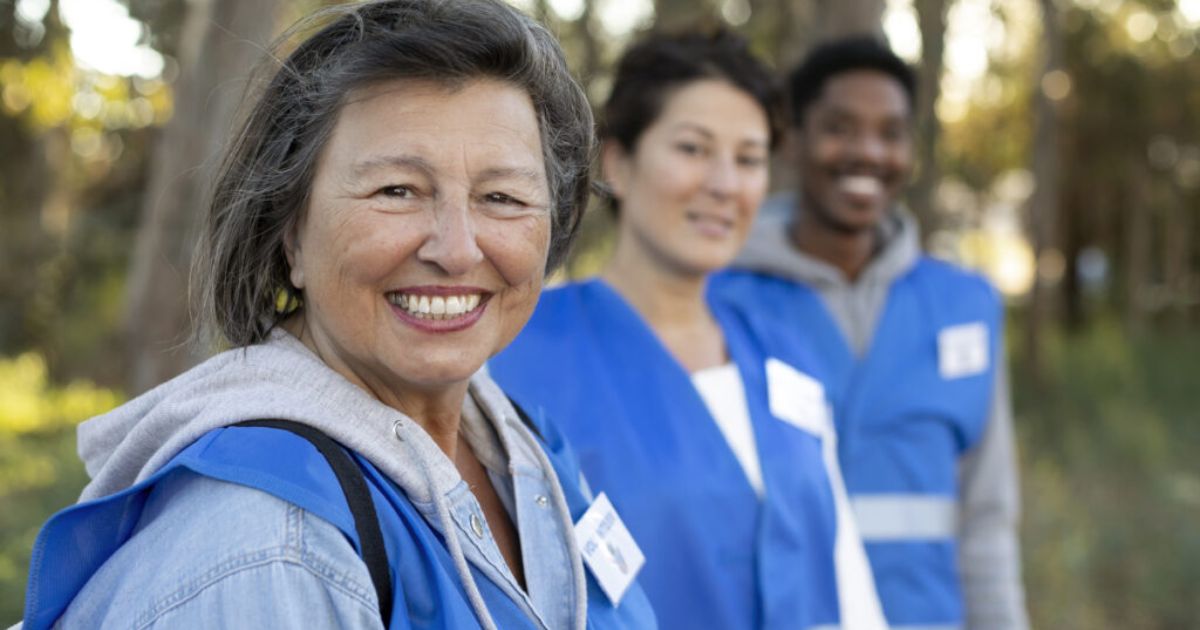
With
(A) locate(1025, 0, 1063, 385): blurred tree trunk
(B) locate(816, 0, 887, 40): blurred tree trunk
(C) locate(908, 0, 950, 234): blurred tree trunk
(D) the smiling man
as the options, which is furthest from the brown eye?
(A) locate(1025, 0, 1063, 385): blurred tree trunk

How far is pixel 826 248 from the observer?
331 centimetres

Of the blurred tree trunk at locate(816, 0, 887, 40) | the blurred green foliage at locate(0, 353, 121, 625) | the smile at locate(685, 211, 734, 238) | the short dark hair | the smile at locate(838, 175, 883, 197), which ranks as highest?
the blurred tree trunk at locate(816, 0, 887, 40)

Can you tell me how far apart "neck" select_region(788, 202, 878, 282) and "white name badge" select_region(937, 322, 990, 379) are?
314 mm

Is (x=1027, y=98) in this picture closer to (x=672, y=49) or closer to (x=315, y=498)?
(x=672, y=49)

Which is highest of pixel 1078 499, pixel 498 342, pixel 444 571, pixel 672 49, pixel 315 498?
pixel 672 49

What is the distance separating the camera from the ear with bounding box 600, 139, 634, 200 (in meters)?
2.77

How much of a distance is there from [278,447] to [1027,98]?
1868 centimetres

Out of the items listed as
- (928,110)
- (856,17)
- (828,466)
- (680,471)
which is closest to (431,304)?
(680,471)

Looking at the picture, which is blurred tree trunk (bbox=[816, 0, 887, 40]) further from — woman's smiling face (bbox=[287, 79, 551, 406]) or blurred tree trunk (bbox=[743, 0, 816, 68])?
blurred tree trunk (bbox=[743, 0, 816, 68])

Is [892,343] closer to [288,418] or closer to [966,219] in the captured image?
[288,418]

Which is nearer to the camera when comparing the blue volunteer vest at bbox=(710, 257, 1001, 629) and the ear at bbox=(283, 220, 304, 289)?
the ear at bbox=(283, 220, 304, 289)

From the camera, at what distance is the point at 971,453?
3.18 metres

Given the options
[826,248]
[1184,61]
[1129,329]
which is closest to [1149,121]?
[1184,61]

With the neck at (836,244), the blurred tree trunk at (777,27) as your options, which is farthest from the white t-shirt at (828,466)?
the blurred tree trunk at (777,27)
